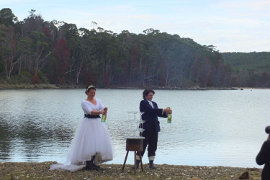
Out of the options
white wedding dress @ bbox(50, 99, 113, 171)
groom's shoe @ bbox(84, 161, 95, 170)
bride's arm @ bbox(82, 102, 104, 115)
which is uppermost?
bride's arm @ bbox(82, 102, 104, 115)

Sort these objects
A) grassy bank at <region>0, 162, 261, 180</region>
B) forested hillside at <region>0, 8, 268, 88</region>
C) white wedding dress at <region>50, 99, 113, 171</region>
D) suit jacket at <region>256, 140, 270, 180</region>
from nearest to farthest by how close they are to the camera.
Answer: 1. suit jacket at <region>256, 140, 270, 180</region>
2. grassy bank at <region>0, 162, 261, 180</region>
3. white wedding dress at <region>50, 99, 113, 171</region>
4. forested hillside at <region>0, 8, 268, 88</region>

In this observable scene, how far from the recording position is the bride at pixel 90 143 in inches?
390

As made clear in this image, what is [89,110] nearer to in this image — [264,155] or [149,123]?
[149,123]

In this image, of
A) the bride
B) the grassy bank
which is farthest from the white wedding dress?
the grassy bank

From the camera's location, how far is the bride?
9906mm

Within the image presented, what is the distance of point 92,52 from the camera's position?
120188 millimetres

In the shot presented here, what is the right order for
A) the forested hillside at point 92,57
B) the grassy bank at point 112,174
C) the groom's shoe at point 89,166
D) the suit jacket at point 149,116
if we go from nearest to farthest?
the grassy bank at point 112,174 → the groom's shoe at point 89,166 → the suit jacket at point 149,116 → the forested hillside at point 92,57

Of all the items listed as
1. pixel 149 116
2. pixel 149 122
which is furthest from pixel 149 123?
pixel 149 116

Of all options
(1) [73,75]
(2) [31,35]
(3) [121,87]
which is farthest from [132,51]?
(2) [31,35]

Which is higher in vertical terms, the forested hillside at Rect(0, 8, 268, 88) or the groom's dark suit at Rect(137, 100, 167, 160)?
the forested hillside at Rect(0, 8, 268, 88)

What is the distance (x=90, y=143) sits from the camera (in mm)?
9898

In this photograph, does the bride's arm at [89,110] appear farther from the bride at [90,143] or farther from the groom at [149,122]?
the groom at [149,122]

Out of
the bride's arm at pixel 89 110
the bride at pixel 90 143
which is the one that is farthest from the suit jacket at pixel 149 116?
the bride's arm at pixel 89 110

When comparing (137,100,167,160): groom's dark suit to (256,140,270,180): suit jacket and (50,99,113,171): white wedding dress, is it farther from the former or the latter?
(256,140,270,180): suit jacket
